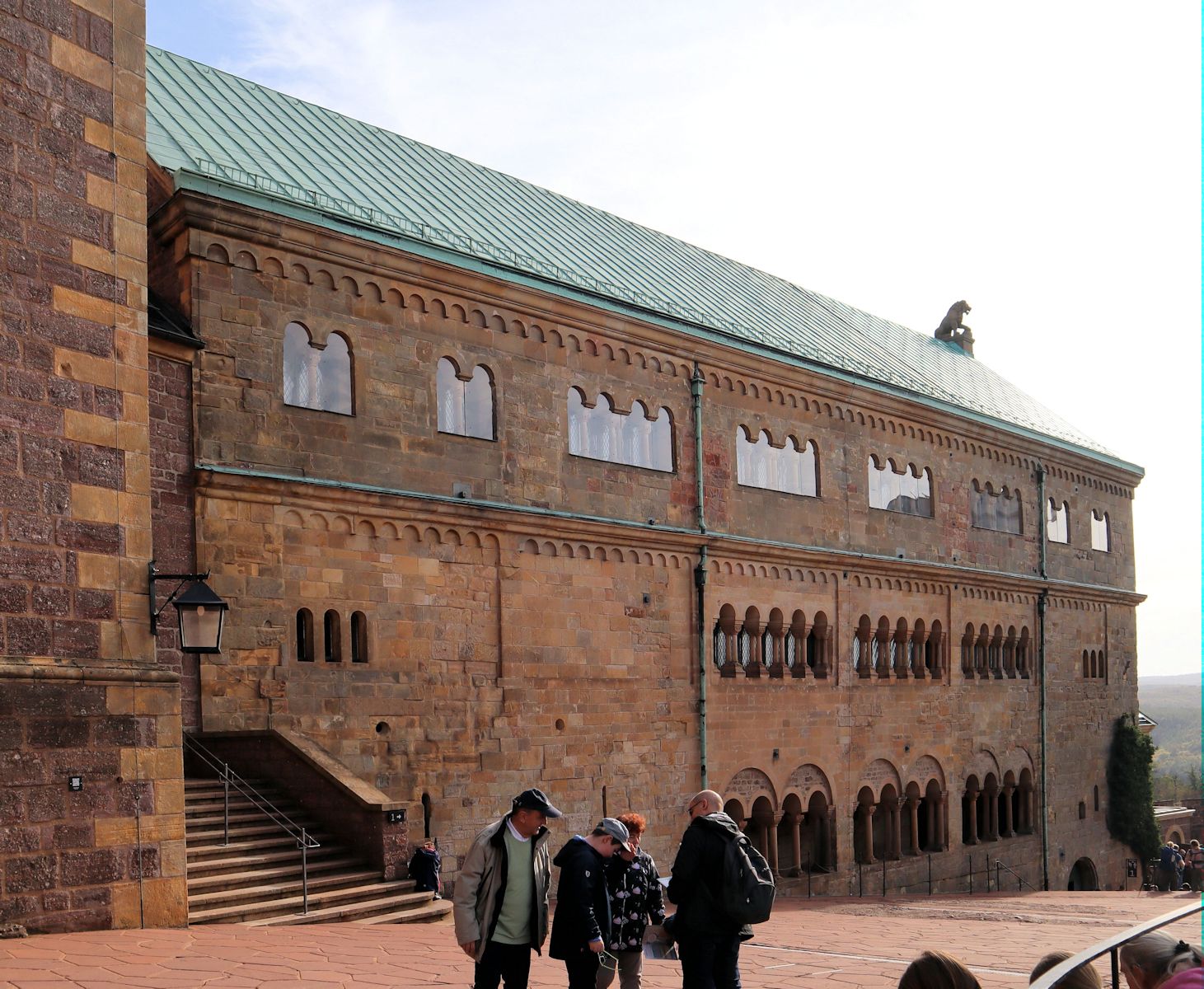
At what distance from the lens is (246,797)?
1636 centimetres

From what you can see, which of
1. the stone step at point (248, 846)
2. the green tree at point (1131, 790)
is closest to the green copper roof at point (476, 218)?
the stone step at point (248, 846)

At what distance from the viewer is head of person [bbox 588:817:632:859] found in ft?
27.2

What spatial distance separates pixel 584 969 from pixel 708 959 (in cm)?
86

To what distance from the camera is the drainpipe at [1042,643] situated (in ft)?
116

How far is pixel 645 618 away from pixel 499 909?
15.6m

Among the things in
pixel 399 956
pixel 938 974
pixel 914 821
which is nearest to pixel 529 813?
pixel 938 974

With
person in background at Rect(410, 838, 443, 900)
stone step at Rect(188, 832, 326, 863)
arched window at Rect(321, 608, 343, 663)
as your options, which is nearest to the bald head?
stone step at Rect(188, 832, 326, 863)

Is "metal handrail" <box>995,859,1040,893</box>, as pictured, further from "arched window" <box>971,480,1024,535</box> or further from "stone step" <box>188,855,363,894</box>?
"stone step" <box>188,855,363,894</box>

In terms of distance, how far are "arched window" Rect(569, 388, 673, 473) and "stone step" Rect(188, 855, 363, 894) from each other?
29.7 ft

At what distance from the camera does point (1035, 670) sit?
35.8m

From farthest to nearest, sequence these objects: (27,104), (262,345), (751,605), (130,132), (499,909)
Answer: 1. (751,605)
2. (262,345)
3. (130,132)
4. (27,104)
5. (499,909)

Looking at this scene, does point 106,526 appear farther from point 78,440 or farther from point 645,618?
point 645,618

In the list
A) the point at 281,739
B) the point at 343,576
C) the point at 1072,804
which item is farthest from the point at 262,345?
the point at 1072,804

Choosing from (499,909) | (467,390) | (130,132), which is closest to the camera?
(499,909)
